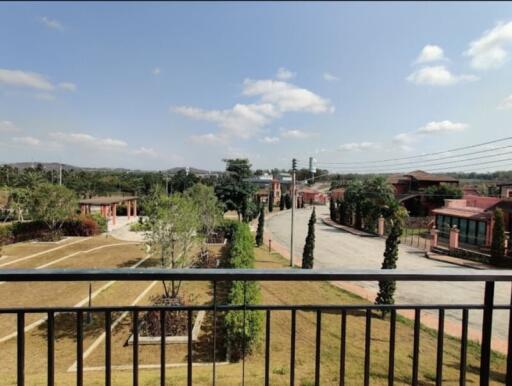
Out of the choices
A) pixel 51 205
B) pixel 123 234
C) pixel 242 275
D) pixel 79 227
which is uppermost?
pixel 242 275

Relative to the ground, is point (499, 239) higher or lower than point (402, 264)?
higher

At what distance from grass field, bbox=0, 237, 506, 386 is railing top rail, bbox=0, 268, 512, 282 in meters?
3.29

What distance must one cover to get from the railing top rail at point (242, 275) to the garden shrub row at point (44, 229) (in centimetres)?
2090

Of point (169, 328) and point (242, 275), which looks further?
point (169, 328)

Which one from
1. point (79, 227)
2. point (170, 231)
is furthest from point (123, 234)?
point (170, 231)

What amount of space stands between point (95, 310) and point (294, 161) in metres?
15.2

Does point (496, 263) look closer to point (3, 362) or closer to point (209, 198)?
point (209, 198)

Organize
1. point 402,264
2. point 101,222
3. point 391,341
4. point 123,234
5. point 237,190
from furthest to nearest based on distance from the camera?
point 237,190
point 101,222
point 123,234
point 402,264
point 391,341

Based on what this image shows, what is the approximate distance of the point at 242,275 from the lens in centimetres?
152

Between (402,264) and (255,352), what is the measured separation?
12.0 meters

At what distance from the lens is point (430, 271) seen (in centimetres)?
158

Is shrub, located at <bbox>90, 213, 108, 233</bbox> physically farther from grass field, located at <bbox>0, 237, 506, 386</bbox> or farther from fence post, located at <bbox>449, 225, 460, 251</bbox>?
fence post, located at <bbox>449, 225, 460, 251</bbox>

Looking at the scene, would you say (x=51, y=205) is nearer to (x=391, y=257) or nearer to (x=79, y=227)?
(x=79, y=227)

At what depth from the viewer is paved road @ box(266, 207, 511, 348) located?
9422 mm
